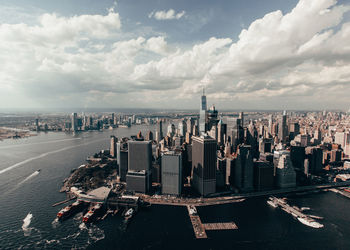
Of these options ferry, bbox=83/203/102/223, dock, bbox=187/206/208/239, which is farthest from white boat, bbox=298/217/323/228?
ferry, bbox=83/203/102/223

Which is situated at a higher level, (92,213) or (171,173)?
(171,173)

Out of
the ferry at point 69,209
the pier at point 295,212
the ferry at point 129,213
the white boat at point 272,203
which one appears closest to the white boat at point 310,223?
the pier at point 295,212

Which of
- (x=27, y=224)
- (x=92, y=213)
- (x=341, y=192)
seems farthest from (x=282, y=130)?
(x=27, y=224)

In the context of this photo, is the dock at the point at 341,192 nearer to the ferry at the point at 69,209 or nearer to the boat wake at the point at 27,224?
the ferry at the point at 69,209

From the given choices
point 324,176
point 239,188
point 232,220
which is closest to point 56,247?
point 232,220

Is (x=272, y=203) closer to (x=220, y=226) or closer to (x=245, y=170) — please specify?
(x=245, y=170)

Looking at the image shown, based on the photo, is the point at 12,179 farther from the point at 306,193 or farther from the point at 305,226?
the point at 306,193

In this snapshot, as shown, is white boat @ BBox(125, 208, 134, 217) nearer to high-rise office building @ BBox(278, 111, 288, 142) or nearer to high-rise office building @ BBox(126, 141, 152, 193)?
high-rise office building @ BBox(126, 141, 152, 193)
